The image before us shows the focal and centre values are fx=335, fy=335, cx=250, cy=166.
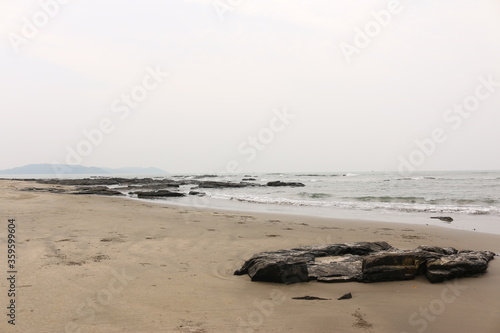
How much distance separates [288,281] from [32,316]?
3673mm

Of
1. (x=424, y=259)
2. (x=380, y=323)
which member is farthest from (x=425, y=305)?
(x=424, y=259)

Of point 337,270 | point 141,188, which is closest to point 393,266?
point 337,270

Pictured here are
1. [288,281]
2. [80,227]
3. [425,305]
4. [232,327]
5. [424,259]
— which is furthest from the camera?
[80,227]

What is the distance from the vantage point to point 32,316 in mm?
3990

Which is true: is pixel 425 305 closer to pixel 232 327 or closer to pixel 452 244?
pixel 232 327

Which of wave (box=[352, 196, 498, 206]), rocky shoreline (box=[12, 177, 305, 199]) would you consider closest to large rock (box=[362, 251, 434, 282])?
wave (box=[352, 196, 498, 206])

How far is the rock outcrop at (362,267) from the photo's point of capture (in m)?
5.76

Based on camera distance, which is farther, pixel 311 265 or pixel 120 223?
pixel 120 223

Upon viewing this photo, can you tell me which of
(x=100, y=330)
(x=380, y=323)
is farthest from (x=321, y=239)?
(x=100, y=330)

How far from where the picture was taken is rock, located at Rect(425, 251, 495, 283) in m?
5.79

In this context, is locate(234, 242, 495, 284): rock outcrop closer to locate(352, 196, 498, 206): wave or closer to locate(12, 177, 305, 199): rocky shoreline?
locate(352, 196, 498, 206): wave

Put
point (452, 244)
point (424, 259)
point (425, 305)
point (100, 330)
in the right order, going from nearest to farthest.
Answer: point (100, 330) → point (425, 305) → point (424, 259) → point (452, 244)

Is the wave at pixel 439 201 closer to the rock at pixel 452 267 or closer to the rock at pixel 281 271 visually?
the rock at pixel 452 267

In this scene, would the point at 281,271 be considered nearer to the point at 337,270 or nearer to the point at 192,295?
the point at 337,270
